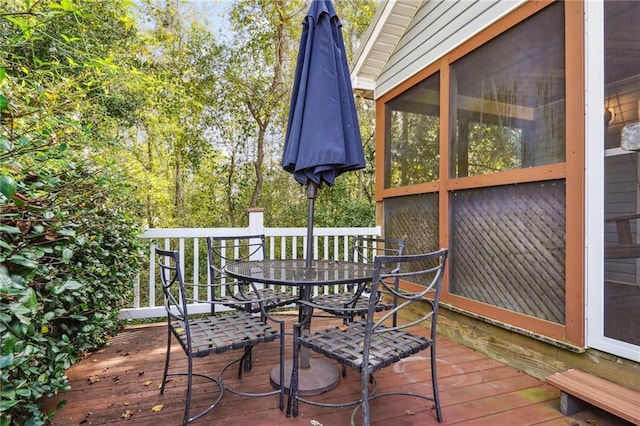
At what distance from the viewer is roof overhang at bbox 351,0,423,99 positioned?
384 centimetres

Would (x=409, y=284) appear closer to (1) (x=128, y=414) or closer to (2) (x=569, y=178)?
(2) (x=569, y=178)

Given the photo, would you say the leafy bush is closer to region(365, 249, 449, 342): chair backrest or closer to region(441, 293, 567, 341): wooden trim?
region(365, 249, 449, 342): chair backrest

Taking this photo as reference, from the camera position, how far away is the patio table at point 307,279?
78.6 inches

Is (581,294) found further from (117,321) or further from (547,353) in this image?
(117,321)

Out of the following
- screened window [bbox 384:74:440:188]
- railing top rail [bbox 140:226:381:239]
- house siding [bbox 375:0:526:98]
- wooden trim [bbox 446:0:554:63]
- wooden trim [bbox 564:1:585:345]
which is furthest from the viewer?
screened window [bbox 384:74:440:188]

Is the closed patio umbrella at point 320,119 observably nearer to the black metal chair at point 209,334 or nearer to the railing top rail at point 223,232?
the black metal chair at point 209,334

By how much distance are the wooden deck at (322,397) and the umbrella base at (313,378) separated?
0.07 m

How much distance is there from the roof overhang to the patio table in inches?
115

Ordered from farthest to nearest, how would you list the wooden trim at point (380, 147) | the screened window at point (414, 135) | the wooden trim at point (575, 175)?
1. the wooden trim at point (380, 147)
2. the screened window at point (414, 135)
3. the wooden trim at point (575, 175)

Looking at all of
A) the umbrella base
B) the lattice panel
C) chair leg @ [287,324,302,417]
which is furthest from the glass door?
chair leg @ [287,324,302,417]

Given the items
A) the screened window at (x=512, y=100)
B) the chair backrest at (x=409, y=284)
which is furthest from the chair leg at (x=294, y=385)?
the screened window at (x=512, y=100)

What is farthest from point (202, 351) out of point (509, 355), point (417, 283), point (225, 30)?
point (225, 30)

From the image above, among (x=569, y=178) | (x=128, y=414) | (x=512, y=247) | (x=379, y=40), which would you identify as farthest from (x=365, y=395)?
(x=379, y=40)

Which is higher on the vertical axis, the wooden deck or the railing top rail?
the railing top rail
